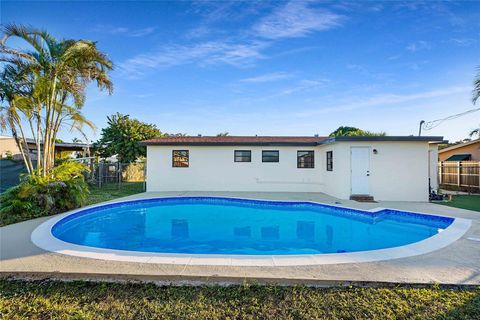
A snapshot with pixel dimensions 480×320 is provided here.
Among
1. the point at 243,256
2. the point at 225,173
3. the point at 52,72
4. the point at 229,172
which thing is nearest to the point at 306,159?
the point at 229,172

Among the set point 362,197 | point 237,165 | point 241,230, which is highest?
point 237,165

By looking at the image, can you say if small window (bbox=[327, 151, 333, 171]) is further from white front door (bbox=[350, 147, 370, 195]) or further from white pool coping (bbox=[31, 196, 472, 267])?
white pool coping (bbox=[31, 196, 472, 267])

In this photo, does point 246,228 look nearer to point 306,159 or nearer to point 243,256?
point 243,256

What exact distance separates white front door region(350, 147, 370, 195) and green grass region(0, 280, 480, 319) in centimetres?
801

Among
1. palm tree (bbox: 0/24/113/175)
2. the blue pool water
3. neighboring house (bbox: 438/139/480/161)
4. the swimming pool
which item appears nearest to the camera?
the swimming pool

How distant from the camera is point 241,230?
7559 millimetres

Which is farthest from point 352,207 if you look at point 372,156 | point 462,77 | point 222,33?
point 462,77

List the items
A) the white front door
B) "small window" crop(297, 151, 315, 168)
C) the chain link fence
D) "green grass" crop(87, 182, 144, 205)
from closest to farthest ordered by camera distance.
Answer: the white front door → "green grass" crop(87, 182, 144, 205) → "small window" crop(297, 151, 315, 168) → the chain link fence

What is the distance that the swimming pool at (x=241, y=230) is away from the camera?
18.9ft

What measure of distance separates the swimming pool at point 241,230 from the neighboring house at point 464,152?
38.9 feet

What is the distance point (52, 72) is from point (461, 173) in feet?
70.2

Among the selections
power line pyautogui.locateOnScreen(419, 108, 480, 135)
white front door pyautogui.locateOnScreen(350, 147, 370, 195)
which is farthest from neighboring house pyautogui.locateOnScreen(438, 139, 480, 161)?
white front door pyautogui.locateOnScreen(350, 147, 370, 195)

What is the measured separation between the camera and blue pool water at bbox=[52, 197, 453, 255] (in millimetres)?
6098

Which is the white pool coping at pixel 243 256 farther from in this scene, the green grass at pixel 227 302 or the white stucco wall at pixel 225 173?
the white stucco wall at pixel 225 173
